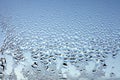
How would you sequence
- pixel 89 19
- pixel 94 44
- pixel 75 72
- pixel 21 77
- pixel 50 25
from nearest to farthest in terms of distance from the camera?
1. pixel 21 77
2. pixel 75 72
3. pixel 94 44
4. pixel 50 25
5. pixel 89 19

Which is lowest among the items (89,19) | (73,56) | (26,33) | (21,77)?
(21,77)

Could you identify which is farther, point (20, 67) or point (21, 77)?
point (20, 67)

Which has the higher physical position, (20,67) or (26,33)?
(26,33)

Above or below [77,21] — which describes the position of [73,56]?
below

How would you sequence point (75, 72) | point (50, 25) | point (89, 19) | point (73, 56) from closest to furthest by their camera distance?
point (75, 72), point (73, 56), point (50, 25), point (89, 19)

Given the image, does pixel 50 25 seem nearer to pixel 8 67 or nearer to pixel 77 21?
pixel 77 21

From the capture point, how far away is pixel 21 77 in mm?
1729

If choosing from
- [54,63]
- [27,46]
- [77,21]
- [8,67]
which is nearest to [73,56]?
[54,63]

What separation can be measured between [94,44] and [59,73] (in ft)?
1.96

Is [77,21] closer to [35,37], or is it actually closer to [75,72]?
[35,37]

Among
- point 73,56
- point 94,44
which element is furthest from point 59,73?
point 94,44

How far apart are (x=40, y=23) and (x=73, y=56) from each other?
2.58 feet

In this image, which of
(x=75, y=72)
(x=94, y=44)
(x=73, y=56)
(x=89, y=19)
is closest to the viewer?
(x=75, y=72)

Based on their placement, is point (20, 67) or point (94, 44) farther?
point (94, 44)
